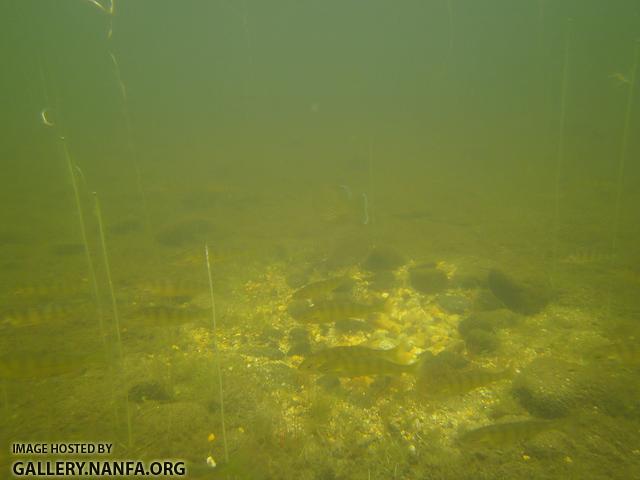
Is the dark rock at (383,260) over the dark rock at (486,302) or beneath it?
over

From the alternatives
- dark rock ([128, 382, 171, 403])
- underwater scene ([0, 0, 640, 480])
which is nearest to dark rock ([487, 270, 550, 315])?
underwater scene ([0, 0, 640, 480])

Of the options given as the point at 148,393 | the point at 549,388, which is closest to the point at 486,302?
the point at 549,388

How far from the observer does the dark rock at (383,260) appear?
7.84 metres

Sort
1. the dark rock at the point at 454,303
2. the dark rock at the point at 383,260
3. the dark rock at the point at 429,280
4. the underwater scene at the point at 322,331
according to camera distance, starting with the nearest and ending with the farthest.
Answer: the underwater scene at the point at 322,331
the dark rock at the point at 454,303
the dark rock at the point at 429,280
the dark rock at the point at 383,260

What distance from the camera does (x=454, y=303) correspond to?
6242 millimetres

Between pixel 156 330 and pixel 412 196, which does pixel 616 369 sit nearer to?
pixel 156 330

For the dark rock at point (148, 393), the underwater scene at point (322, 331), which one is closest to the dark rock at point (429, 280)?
the underwater scene at point (322, 331)

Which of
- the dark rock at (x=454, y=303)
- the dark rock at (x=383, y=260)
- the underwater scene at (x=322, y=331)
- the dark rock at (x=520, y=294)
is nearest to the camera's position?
the underwater scene at (x=322, y=331)

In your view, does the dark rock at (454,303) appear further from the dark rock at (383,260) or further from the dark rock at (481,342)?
the dark rock at (383,260)

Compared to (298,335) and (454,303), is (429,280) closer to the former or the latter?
(454,303)

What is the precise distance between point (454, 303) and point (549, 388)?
2.29 meters

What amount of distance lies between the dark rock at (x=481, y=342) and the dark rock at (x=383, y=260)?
276 cm

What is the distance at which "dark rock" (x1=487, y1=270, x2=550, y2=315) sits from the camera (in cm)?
589

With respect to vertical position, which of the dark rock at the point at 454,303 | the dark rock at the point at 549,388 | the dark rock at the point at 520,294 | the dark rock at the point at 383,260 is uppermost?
the dark rock at the point at 383,260
